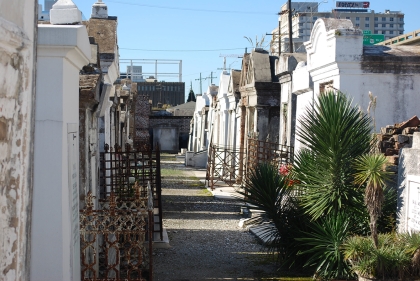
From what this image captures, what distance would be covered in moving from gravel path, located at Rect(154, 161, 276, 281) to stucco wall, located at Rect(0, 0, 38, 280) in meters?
5.41

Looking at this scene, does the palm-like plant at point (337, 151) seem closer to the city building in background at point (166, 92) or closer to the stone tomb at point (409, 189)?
the stone tomb at point (409, 189)

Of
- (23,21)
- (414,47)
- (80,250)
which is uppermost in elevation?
(414,47)

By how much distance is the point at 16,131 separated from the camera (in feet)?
12.2

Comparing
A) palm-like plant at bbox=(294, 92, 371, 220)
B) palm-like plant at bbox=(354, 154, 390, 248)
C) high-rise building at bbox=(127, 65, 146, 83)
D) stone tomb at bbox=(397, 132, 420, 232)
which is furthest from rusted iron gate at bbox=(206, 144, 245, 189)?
high-rise building at bbox=(127, 65, 146, 83)

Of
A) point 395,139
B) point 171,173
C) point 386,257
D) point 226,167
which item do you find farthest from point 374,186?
point 171,173

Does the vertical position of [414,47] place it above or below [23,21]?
above

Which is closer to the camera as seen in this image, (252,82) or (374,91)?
(374,91)

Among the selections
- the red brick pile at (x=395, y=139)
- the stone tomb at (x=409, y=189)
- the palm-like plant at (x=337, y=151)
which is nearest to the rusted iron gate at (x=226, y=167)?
the red brick pile at (x=395, y=139)

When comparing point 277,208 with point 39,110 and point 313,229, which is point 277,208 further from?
point 39,110

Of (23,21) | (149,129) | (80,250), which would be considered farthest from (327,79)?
(149,129)

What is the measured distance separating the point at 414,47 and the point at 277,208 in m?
5.18

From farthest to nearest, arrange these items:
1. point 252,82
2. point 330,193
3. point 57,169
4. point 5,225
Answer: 1. point 252,82
2. point 330,193
3. point 57,169
4. point 5,225

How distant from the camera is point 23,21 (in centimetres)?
386

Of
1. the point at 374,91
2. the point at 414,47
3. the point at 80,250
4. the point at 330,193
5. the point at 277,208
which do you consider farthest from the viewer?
the point at 414,47
